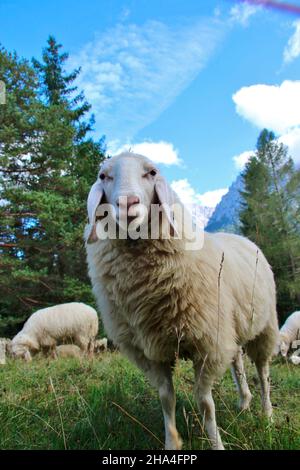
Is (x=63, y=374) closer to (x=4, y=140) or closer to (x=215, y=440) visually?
(x=215, y=440)

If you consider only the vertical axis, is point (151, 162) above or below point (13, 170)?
below

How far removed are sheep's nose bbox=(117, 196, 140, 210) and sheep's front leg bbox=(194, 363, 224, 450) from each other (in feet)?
3.43

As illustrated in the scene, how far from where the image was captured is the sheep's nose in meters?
2.40

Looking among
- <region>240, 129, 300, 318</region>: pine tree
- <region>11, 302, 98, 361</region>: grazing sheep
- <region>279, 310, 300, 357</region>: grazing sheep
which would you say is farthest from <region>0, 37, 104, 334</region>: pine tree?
<region>240, 129, 300, 318</region>: pine tree

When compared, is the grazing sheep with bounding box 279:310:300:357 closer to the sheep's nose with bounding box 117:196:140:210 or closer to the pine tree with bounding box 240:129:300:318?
the sheep's nose with bounding box 117:196:140:210

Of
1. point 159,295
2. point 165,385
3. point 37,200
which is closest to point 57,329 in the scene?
point 37,200

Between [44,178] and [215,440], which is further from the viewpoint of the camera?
[44,178]

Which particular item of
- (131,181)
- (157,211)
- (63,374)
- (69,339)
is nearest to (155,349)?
(157,211)

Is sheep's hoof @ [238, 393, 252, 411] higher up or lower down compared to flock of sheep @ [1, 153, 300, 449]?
lower down

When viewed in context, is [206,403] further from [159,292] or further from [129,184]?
[129,184]

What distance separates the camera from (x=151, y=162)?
9.37ft

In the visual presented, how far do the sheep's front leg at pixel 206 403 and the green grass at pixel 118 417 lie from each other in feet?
0.21

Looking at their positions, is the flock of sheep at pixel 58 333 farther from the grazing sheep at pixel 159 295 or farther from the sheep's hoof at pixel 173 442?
the sheep's hoof at pixel 173 442

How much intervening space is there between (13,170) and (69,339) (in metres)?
7.21
